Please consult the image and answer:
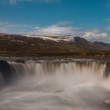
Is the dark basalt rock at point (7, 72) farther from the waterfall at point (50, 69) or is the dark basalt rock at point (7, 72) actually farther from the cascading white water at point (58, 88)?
the cascading white water at point (58, 88)

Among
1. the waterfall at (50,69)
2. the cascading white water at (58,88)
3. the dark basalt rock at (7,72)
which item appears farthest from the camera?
the waterfall at (50,69)

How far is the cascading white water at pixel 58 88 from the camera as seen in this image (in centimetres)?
2756

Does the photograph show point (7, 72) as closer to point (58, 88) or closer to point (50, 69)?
point (50, 69)

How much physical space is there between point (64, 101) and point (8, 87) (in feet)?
38.0

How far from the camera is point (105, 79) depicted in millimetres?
43719

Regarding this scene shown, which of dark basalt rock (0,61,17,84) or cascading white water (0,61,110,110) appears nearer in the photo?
cascading white water (0,61,110,110)

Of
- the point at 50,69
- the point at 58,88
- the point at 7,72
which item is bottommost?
the point at 58,88

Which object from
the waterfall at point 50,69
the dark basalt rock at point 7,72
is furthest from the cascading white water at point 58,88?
the dark basalt rock at point 7,72

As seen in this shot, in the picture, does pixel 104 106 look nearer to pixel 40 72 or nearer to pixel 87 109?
pixel 87 109

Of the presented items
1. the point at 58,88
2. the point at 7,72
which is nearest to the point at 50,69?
the point at 58,88

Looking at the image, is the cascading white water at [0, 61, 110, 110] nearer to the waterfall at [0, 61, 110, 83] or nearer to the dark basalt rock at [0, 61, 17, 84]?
the waterfall at [0, 61, 110, 83]

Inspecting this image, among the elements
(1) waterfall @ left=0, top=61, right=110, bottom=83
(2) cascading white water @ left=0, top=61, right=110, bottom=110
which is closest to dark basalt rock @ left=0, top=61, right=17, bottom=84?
(1) waterfall @ left=0, top=61, right=110, bottom=83

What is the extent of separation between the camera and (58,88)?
3881 cm

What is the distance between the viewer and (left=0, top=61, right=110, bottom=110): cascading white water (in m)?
27.6
